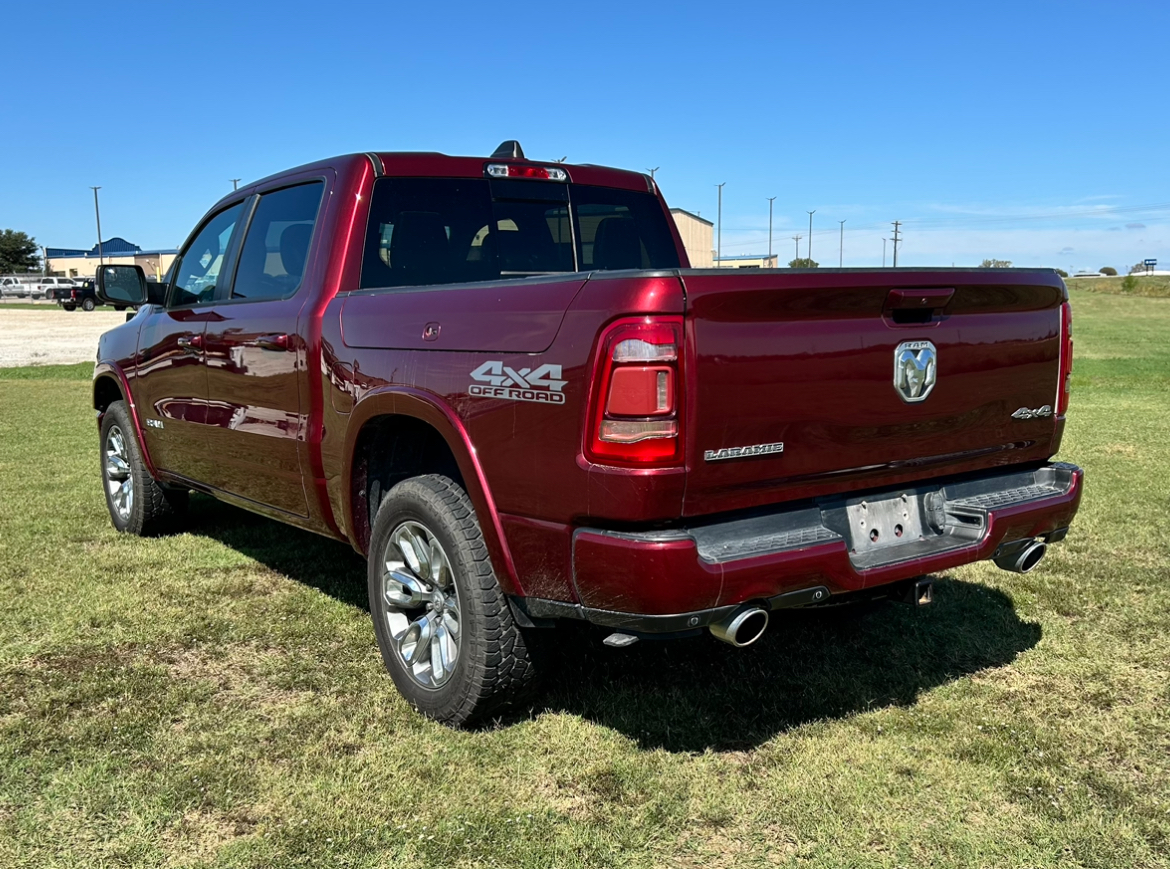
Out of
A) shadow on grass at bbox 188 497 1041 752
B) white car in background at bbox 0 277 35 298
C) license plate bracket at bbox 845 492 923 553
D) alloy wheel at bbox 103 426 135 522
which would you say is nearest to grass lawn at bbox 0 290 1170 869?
shadow on grass at bbox 188 497 1041 752

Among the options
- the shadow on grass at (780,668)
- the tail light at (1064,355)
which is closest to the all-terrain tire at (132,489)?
the shadow on grass at (780,668)

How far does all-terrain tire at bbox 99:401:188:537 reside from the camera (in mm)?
6035

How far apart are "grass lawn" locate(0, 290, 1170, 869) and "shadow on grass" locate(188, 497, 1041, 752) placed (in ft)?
0.04

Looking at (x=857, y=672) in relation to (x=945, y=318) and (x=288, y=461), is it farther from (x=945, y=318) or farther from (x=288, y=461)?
(x=288, y=461)

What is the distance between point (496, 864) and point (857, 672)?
185 cm

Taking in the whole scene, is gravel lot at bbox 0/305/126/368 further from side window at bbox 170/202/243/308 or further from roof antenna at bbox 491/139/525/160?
roof antenna at bbox 491/139/525/160

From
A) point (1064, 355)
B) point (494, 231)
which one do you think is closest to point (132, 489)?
point (494, 231)

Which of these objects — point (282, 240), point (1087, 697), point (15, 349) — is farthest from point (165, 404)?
point (15, 349)

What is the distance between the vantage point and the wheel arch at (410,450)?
3244 mm

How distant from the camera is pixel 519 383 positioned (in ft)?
10.0

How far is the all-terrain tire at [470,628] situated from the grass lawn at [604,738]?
0.41 feet

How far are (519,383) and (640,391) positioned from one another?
451 mm

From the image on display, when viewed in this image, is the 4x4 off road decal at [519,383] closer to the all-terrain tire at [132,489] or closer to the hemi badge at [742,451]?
the hemi badge at [742,451]

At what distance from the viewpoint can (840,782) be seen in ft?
10.4
